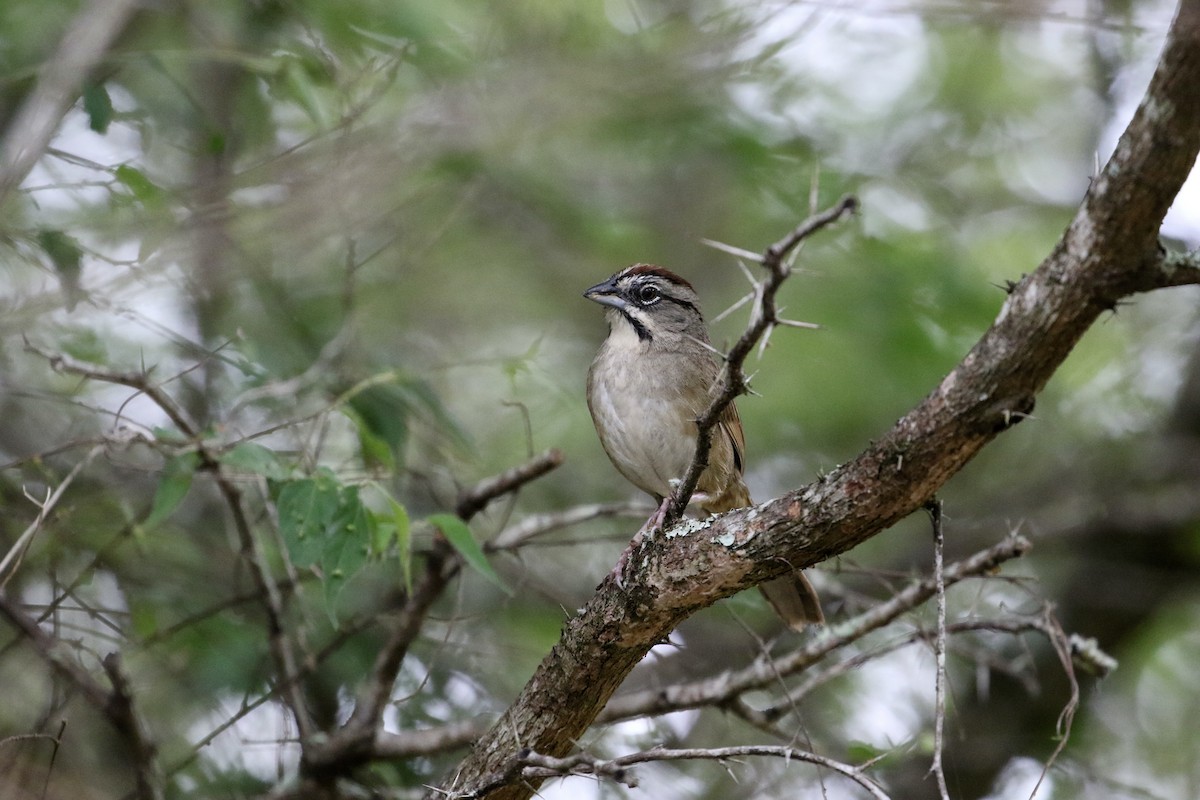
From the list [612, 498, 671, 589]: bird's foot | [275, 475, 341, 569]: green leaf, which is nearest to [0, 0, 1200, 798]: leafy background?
[275, 475, 341, 569]: green leaf

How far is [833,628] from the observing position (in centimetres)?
487

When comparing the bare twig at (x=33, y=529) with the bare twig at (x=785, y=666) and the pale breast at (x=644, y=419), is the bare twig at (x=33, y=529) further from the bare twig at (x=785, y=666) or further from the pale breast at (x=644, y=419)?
the pale breast at (x=644, y=419)

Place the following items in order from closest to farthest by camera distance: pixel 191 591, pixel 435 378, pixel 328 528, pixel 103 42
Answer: pixel 328 528 < pixel 103 42 < pixel 191 591 < pixel 435 378

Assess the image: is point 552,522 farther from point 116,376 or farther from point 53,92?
point 53,92

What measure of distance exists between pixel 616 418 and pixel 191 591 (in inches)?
91.8

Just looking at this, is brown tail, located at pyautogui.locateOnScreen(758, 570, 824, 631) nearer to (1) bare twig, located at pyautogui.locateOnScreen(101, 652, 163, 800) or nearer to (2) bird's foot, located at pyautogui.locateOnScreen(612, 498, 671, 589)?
(2) bird's foot, located at pyautogui.locateOnScreen(612, 498, 671, 589)

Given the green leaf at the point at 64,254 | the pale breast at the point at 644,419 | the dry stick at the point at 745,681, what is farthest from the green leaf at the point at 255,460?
the pale breast at the point at 644,419

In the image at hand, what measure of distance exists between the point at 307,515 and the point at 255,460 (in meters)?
0.24

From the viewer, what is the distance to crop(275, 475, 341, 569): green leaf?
3.89 m

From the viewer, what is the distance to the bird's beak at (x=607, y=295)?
19.0 feet

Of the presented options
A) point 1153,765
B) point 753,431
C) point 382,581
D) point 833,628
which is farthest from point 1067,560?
point 382,581

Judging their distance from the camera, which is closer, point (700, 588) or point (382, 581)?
point (700, 588)

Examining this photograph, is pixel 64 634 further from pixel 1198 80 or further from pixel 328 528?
pixel 1198 80

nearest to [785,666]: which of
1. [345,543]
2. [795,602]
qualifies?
[795,602]
